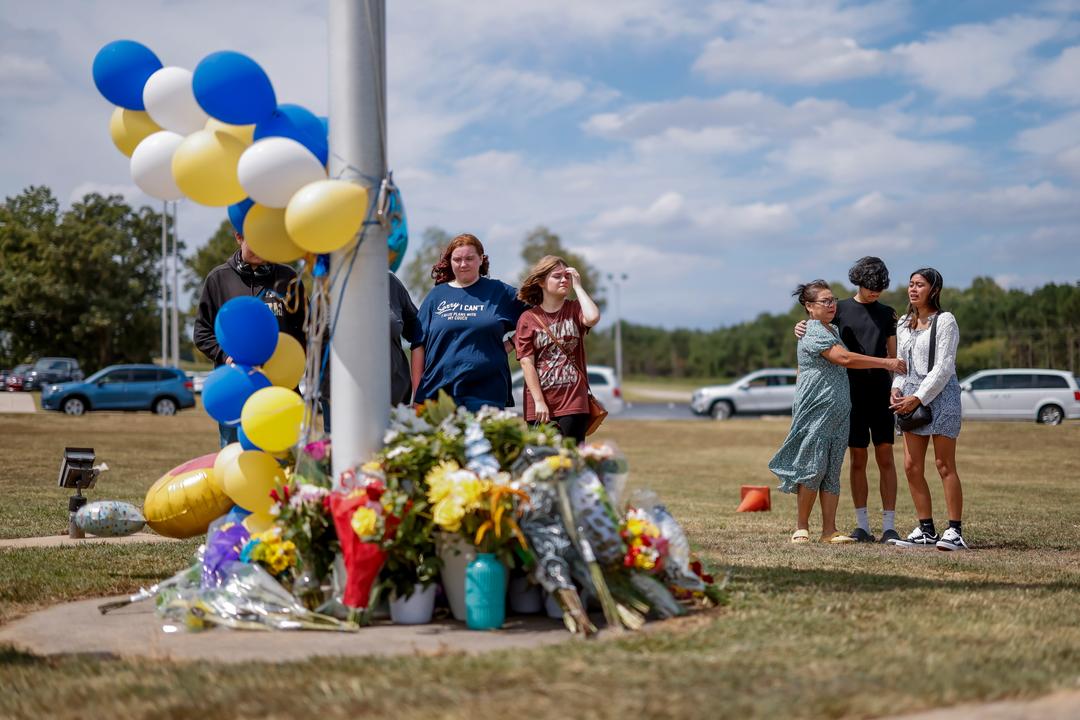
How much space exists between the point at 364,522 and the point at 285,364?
1330mm

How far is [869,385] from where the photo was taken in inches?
308

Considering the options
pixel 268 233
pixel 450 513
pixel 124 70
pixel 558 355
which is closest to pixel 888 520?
pixel 558 355

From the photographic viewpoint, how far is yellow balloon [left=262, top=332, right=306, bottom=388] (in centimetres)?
545

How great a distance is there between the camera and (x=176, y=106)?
5070mm

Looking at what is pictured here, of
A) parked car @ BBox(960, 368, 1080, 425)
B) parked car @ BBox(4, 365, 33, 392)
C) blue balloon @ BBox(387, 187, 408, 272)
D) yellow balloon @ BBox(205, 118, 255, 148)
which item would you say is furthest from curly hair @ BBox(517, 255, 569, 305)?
parked car @ BBox(4, 365, 33, 392)

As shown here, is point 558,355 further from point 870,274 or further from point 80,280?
point 80,280

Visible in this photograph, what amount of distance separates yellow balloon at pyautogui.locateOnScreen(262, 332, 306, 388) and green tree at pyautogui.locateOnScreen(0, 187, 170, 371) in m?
50.6

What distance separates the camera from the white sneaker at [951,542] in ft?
24.2

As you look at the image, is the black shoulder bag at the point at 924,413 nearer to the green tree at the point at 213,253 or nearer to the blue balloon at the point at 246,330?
the blue balloon at the point at 246,330

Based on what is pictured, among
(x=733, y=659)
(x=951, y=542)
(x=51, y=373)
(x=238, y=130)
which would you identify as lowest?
(x=951, y=542)

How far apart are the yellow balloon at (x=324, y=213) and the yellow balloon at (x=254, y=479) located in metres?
1.11

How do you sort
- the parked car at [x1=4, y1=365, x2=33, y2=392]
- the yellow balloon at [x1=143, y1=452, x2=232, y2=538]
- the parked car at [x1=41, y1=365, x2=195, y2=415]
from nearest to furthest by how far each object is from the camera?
the yellow balloon at [x1=143, y1=452, x2=232, y2=538], the parked car at [x1=41, y1=365, x2=195, y2=415], the parked car at [x1=4, y1=365, x2=33, y2=392]

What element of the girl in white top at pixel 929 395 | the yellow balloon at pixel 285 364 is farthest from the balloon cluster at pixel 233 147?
the girl in white top at pixel 929 395

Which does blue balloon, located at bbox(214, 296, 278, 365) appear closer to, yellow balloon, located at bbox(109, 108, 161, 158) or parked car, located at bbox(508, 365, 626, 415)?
yellow balloon, located at bbox(109, 108, 161, 158)
